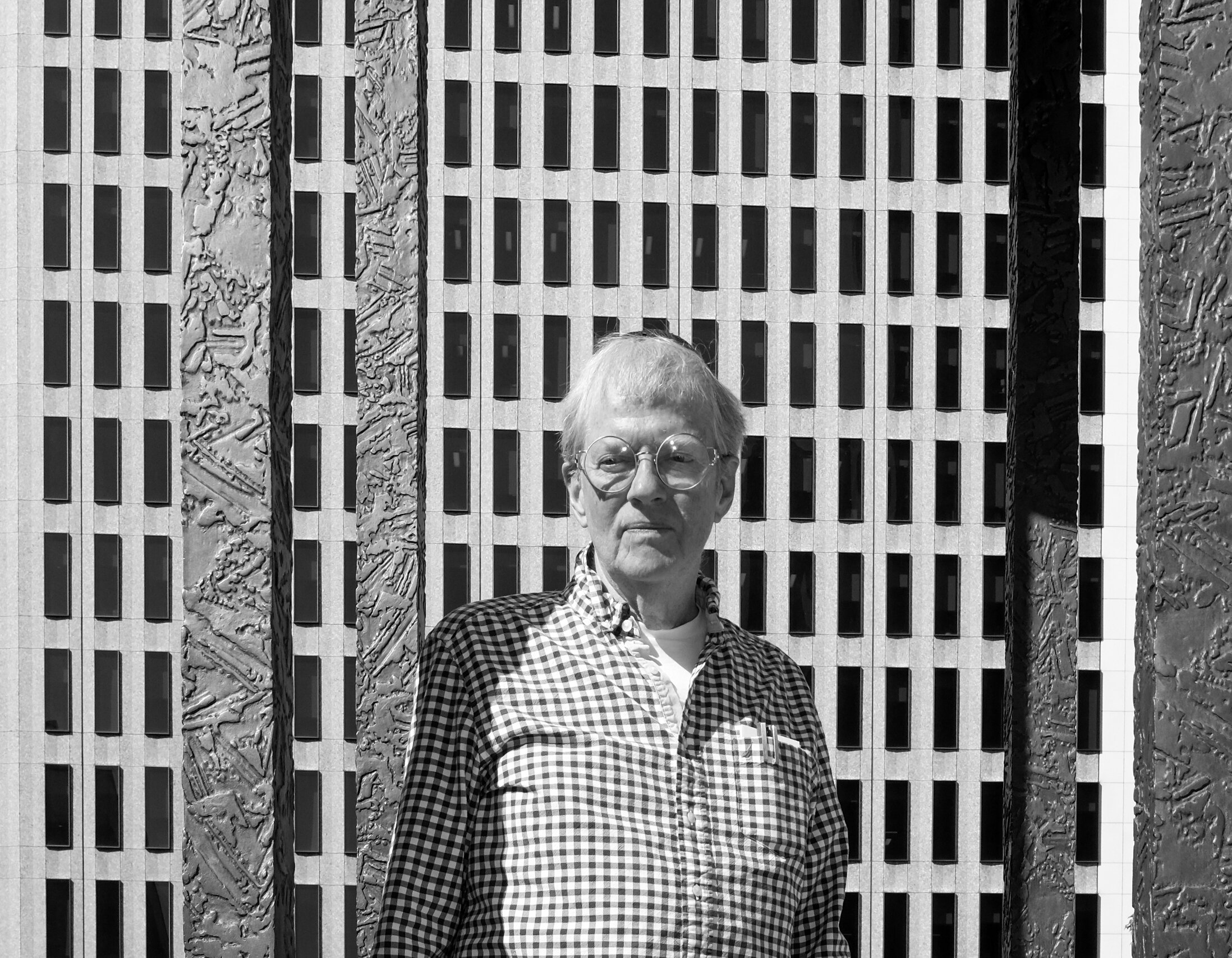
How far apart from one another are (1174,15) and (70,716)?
53.6 metres

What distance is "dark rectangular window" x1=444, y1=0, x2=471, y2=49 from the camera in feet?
177

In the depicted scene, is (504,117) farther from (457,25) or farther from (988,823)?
(988,823)

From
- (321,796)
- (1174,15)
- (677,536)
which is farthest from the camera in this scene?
(321,796)

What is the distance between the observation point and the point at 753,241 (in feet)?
177

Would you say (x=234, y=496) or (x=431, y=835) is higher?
(x=234, y=496)

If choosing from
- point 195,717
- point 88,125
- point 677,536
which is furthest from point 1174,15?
point 88,125

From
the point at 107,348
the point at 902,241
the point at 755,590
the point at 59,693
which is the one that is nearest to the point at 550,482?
the point at 755,590

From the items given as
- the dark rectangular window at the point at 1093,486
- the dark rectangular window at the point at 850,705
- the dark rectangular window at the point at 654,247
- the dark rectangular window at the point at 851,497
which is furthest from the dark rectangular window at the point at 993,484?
the dark rectangular window at the point at 654,247

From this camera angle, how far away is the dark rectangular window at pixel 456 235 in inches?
2090

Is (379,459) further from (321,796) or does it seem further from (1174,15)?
(321,796)

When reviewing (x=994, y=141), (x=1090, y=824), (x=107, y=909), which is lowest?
(x=107, y=909)

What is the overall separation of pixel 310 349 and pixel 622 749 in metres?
50.9

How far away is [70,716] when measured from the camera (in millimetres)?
53312

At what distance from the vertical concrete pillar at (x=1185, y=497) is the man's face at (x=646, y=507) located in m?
0.92
